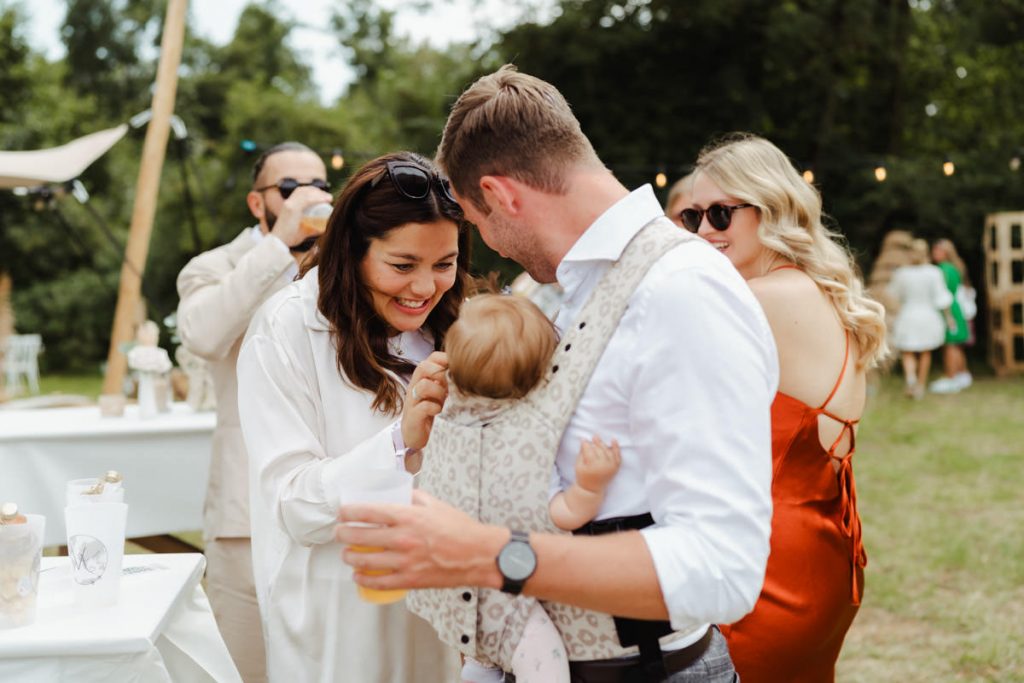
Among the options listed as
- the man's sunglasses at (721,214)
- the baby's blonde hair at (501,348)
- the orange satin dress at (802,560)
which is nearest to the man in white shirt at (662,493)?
the baby's blonde hair at (501,348)

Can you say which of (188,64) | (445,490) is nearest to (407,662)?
(445,490)

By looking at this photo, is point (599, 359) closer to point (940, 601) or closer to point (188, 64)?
point (940, 601)

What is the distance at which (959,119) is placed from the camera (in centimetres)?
1959

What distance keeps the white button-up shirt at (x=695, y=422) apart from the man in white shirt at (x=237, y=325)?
2.09 m

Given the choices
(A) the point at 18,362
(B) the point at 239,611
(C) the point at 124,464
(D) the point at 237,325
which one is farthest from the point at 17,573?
(A) the point at 18,362

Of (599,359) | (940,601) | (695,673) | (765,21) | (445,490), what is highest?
(765,21)

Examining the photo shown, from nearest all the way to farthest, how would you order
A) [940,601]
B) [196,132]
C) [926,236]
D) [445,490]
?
[445,490] < [940,601] < [926,236] < [196,132]

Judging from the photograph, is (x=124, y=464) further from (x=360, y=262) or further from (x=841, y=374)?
(x=841, y=374)

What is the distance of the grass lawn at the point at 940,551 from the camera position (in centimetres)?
432

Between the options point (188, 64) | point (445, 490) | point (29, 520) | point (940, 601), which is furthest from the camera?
point (188, 64)

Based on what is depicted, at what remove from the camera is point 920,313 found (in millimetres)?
12820

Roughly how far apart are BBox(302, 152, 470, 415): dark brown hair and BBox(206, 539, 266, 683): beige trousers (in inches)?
50.9

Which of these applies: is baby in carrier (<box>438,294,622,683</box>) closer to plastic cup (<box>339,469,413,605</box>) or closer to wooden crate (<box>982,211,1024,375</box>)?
plastic cup (<box>339,469,413,605</box>)

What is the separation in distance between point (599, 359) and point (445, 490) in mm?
333
